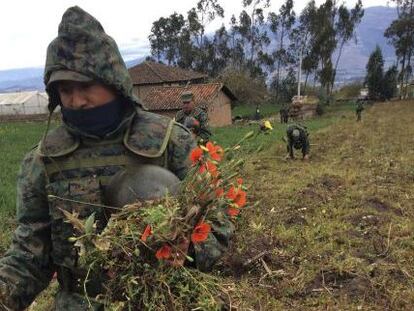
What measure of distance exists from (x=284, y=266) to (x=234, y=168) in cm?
426

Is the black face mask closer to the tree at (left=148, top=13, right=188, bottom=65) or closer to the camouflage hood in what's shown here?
the camouflage hood

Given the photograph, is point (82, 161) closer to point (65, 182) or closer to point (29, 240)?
point (65, 182)

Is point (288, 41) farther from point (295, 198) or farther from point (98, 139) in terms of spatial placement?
point (98, 139)

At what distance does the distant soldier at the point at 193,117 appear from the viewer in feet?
32.0

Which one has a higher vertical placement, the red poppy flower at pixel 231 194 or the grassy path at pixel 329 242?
the red poppy flower at pixel 231 194

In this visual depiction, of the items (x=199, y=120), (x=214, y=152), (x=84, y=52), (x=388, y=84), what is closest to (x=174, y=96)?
(x=388, y=84)

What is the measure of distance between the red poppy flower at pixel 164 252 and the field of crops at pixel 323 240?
24 centimetres

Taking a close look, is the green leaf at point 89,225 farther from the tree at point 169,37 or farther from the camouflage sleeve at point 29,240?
the tree at point 169,37

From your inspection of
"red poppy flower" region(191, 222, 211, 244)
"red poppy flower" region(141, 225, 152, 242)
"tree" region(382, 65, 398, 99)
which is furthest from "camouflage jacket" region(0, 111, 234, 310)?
"tree" region(382, 65, 398, 99)

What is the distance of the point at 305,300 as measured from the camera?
502 centimetres

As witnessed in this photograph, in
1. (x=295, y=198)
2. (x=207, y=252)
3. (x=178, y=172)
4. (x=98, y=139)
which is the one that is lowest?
(x=295, y=198)

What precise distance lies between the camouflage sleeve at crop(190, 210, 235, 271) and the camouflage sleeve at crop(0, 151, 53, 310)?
722 millimetres

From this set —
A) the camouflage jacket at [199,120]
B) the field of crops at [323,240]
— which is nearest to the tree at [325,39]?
the field of crops at [323,240]

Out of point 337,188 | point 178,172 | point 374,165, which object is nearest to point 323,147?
point 374,165
